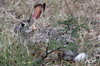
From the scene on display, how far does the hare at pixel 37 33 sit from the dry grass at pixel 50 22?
9cm

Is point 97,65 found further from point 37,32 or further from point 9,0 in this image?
point 9,0

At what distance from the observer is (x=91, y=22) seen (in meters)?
4.07

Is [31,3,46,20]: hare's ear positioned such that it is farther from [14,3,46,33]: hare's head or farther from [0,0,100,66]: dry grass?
[0,0,100,66]: dry grass

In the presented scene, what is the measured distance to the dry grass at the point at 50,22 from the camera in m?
3.02

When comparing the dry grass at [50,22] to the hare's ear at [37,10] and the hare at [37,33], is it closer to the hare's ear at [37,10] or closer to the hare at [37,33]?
the hare at [37,33]

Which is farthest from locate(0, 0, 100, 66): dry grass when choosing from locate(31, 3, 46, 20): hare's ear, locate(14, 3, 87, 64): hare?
locate(31, 3, 46, 20): hare's ear

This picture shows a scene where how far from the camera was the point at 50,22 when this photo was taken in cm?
418

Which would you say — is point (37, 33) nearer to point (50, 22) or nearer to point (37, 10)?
point (37, 10)

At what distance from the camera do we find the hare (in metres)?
3.29

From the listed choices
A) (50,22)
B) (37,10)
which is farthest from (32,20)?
(50,22)

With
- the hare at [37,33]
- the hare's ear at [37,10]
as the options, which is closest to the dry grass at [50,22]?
the hare at [37,33]

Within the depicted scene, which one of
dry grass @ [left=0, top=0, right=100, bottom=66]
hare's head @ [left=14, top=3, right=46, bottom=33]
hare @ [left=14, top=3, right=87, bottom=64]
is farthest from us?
hare's head @ [left=14, top=3, right=46, bottom=33]

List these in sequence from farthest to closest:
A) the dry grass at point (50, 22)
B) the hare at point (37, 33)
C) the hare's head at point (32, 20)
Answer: the hare's head at point (32, 20), the hare at point (37, 33), the dry grass at point (50, 22)

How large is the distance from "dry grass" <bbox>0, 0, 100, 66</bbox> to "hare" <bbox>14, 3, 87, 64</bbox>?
9 cm
